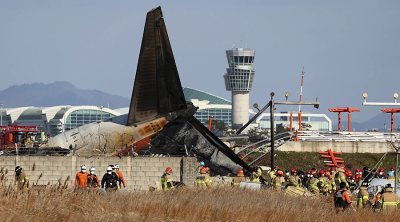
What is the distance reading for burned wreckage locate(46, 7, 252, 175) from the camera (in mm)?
34219

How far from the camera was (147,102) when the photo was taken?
34875 millimetres

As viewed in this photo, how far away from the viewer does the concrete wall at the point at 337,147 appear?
48031 millimetres

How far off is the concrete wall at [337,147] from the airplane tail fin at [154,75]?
15.6 metres

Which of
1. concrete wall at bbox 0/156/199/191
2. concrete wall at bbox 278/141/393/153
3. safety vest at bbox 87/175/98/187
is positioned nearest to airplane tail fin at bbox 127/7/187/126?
concrete wall at bbox 0/156/199/191

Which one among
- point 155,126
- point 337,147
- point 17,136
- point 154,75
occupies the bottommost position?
point 337,147

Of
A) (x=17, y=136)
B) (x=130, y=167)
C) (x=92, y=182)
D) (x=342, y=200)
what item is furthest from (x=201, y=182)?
(x=17, y=136)

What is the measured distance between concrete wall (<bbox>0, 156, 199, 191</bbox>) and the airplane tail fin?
498 cm

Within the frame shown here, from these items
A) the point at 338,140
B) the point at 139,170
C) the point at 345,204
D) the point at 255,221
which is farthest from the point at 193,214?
the point at 338,140

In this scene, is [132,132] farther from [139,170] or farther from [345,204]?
[345,204]

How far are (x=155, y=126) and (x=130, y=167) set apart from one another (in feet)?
16.1

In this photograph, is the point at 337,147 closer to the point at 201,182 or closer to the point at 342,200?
the point at 201,182

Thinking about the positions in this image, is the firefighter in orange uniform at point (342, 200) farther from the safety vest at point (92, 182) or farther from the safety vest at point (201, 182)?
the safety vest at point (92, 182)

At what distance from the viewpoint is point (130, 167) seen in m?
30.2

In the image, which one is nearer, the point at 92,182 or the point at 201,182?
the point at 92,182
